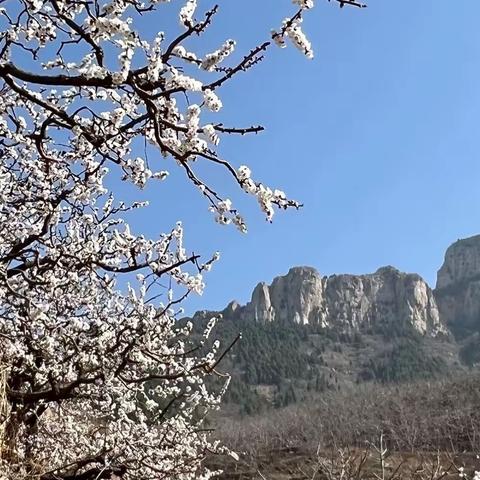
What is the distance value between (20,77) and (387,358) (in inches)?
5287

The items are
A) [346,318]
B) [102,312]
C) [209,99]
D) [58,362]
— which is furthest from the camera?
[346,318]

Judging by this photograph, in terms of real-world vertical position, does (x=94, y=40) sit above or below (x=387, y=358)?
below

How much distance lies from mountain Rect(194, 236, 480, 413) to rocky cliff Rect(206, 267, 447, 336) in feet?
0.80

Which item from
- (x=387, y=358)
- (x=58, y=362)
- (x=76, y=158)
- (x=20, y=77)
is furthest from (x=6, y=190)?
(x=387, y=358)

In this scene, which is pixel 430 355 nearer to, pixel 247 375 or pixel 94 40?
pixel 247 375

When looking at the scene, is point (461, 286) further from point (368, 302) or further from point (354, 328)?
point (354, 328)

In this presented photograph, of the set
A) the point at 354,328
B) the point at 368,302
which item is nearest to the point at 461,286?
the point at 368,302

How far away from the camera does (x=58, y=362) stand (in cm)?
625

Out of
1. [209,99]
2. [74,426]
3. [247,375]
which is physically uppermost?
[247,375]

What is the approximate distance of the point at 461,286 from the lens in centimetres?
16462

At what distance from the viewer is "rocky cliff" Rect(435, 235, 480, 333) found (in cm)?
15862

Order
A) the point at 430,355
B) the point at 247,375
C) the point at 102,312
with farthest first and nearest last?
the point at 430,355
the point at 247,375
the point at 102,312

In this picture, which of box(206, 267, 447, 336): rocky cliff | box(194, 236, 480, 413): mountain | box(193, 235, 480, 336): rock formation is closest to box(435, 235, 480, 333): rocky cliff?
box(193, 235, 480, 336): rock formation

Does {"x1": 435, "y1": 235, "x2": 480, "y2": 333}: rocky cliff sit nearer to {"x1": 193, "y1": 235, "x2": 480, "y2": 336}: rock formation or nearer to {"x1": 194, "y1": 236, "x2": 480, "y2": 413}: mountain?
{"x1": 193, "y1": 235, "x2": 480, "y2": 336}: rock formation
